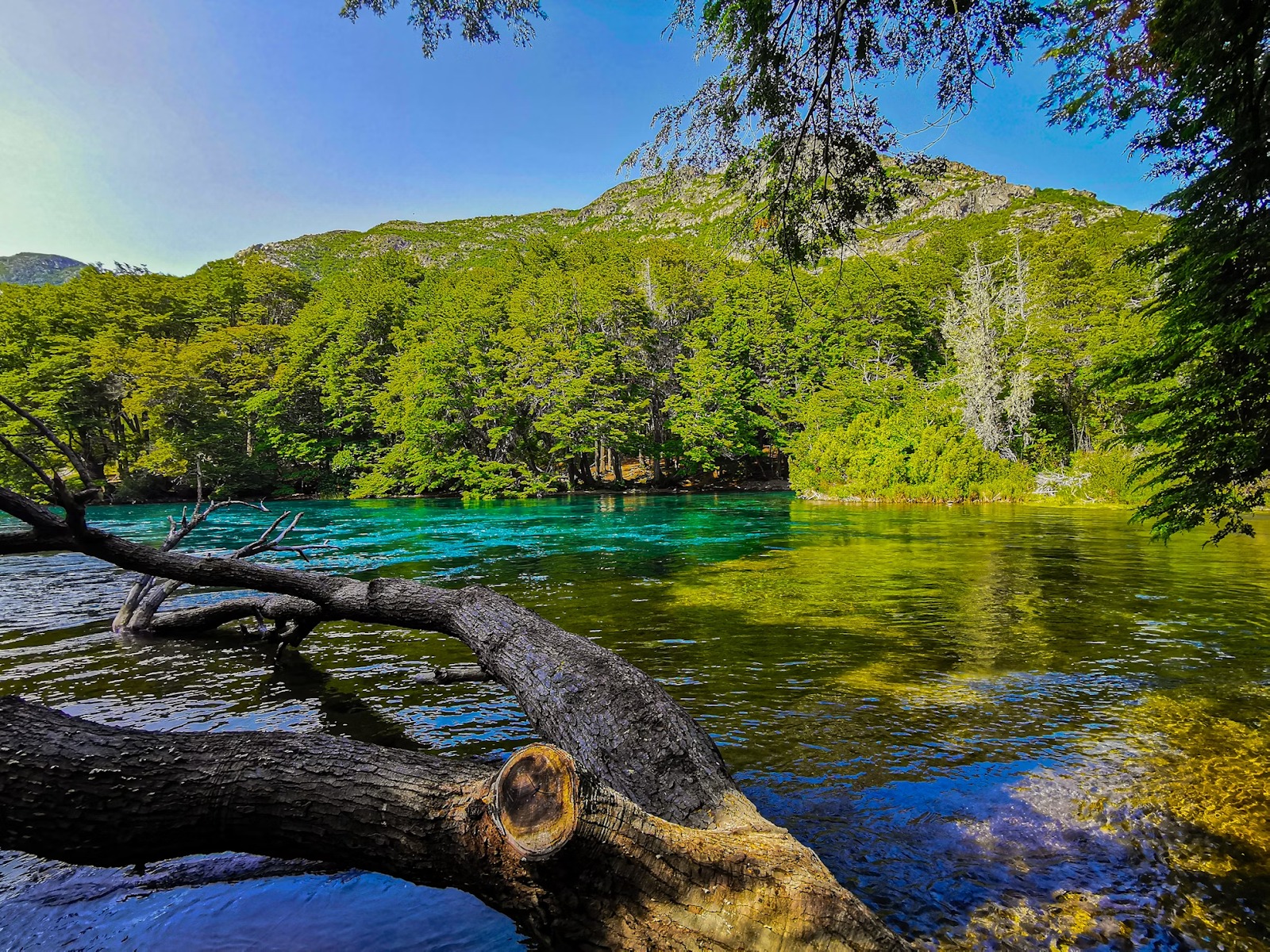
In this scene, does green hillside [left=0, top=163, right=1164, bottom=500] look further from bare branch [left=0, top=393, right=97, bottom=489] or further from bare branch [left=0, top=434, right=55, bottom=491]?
bare branch [left=0, top=434, right=55, bottom=491]

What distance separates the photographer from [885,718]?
14.0 ft

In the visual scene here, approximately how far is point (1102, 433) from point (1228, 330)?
26.5 m

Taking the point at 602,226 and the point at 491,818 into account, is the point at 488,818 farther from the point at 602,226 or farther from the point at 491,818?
the point at 602,226

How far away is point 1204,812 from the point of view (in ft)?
9.62

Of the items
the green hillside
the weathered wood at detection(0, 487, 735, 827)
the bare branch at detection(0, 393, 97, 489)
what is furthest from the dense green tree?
the green hillside

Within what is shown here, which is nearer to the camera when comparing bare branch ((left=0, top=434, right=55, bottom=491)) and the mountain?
bare branch ((left=0, top=434, right=55, bottom=491))

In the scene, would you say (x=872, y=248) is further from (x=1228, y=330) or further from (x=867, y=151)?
(x=1228, y=330)

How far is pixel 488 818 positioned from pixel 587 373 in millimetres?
35642

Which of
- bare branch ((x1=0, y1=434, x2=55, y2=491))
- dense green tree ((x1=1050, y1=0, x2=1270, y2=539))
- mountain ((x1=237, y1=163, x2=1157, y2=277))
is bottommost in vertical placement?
bare branch ((x1=0, y1=434, x2=55, y2=491))

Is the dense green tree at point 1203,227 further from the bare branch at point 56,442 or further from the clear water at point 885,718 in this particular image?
the bare branch at point 56,442

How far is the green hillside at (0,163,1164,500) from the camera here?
30.0 meters

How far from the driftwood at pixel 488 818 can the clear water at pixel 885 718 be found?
0.59 m

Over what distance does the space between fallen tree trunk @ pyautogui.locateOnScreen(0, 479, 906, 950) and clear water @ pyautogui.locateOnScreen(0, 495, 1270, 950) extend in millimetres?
589

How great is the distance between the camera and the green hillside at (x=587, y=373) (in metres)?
30.0
